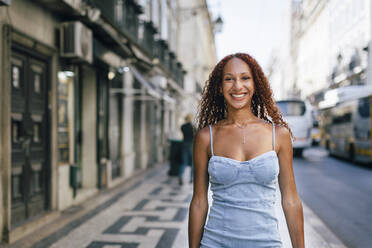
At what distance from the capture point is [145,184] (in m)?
10.9

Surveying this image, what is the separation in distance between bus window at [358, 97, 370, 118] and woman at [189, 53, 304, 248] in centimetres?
1514

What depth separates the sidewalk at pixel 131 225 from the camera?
524 centimetres

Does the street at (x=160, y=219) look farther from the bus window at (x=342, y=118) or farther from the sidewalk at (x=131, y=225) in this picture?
the bus window at (x=342, y=118)

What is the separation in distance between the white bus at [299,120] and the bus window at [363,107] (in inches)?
203

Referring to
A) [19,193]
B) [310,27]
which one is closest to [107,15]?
[19,193]

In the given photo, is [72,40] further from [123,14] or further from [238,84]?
[238,84]

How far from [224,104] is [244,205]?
2.31ft

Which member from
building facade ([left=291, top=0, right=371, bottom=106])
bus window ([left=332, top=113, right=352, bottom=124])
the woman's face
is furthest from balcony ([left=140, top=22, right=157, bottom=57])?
building facade ([left=291, top=0, right=371, bottom=106])

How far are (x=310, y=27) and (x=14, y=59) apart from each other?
177 feet

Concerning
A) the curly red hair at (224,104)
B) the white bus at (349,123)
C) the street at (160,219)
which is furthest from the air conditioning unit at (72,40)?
the white bus at (349,123)

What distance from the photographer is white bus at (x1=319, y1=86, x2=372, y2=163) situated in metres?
15.9

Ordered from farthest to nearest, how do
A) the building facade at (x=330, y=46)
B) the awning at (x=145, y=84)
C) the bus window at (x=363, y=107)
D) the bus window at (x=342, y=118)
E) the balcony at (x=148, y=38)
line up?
the building facade at (x=330, y=46) < the bus window at (x=342, y=118) < the bus window at (x=363, y=107) < the balcony at (x=148, y=38) < the awning at (x=145, y=84)

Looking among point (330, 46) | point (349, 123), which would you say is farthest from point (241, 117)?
point (330, 46)

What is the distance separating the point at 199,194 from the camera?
1.97 m
